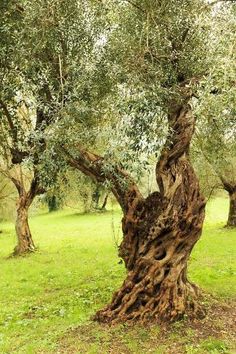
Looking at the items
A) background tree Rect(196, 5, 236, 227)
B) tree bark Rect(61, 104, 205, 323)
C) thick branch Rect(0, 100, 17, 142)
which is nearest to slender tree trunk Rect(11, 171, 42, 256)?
thick branch Rect(0, 100, 17, 142)

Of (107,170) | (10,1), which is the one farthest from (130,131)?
(10,1)

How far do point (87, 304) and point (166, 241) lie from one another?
528 centimetres

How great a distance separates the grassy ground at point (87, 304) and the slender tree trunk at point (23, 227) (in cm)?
97

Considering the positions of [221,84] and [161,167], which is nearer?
[221,84]

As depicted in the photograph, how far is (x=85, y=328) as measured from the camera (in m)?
14.1

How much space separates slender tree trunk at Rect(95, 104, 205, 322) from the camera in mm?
13867

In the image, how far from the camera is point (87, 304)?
17.6 metres

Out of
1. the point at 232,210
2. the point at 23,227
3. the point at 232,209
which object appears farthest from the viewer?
the point at 232,210

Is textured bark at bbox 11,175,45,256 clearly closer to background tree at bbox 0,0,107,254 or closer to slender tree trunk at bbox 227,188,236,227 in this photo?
background tree at bbox 0,0,107,254

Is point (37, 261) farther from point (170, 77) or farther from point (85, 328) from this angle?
point (170, 77)

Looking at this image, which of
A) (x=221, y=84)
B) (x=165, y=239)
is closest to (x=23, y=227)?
(x=165, y=239)

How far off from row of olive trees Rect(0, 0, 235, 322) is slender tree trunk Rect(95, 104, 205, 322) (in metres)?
0.03

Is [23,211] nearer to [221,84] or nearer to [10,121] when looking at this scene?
[10,121]

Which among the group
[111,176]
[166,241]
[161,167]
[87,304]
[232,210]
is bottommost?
[87,304]
